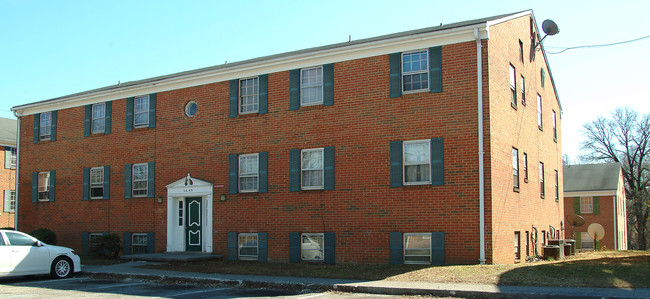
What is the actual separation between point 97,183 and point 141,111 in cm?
360

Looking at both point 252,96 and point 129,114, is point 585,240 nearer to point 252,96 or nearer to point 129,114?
point 252,96

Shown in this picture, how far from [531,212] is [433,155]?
20.4 feet

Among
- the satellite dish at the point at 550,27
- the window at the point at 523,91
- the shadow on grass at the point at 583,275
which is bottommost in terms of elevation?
the shadow on grass at the point at 583,275

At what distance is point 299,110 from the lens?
19.5 m

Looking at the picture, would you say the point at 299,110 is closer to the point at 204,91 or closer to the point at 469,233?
the point at 204,91

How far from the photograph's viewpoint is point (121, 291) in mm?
13961

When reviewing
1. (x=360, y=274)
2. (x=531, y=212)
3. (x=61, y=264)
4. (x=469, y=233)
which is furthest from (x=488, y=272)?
(x=61, y=264)

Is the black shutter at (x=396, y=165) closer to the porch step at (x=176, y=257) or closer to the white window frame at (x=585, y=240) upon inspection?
the porch step at (x=176, y=257)

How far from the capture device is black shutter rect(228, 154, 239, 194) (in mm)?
20578

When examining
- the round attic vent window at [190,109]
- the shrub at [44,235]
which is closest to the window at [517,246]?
the round attic vent window at [190,109]

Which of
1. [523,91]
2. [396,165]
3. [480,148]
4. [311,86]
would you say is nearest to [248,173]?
[311,86]

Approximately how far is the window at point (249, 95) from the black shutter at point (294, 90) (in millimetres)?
1524

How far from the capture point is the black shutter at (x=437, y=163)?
55.3ft

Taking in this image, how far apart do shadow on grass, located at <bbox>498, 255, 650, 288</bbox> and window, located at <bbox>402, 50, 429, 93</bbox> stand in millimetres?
5920
